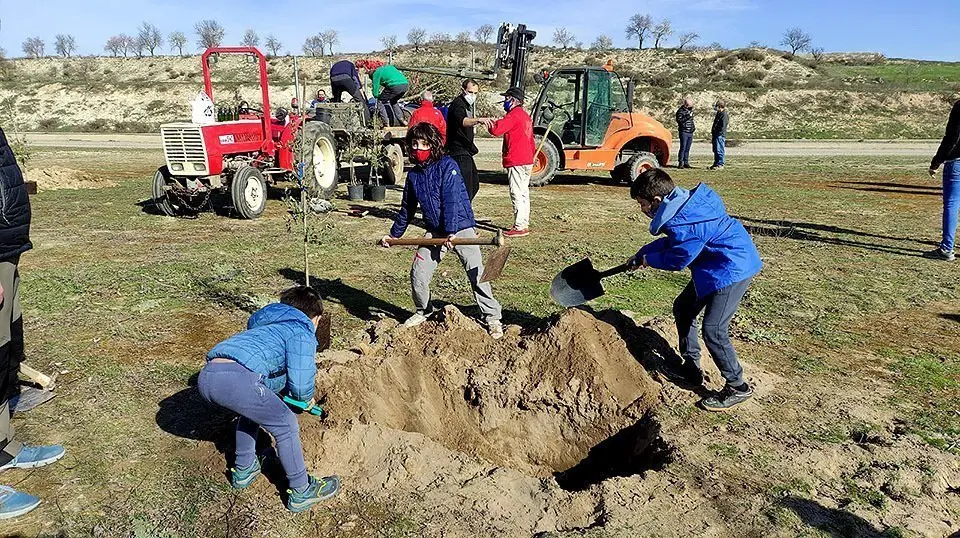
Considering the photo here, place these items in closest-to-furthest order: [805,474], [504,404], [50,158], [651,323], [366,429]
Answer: [805,474] → [366,429] → [504,404] → [651,323] → [50,158]

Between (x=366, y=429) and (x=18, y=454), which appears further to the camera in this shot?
(x=366, y=429)

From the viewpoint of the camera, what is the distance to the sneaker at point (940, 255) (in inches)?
314

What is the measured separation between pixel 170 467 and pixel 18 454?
85 centimetres

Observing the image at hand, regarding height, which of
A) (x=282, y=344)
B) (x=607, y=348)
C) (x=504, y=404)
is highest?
(x=282, y=344)

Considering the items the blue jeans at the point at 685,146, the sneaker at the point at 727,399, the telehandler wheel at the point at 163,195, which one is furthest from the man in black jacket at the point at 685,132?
the sneaker at the point at 727,399

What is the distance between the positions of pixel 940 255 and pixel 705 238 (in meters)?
6.01

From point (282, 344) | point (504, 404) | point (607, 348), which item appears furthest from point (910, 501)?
point (282, 344)

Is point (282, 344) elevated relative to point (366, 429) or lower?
elevated

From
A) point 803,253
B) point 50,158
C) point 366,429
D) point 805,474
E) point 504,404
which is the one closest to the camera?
point 805,474

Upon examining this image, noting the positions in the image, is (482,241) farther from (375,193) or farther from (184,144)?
(375,193)

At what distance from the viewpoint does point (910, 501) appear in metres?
3.30

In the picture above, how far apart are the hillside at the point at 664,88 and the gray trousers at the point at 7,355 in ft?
53.5

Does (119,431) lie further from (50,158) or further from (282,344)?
(50,158)

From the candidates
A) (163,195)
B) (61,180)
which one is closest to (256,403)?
(163,195)
